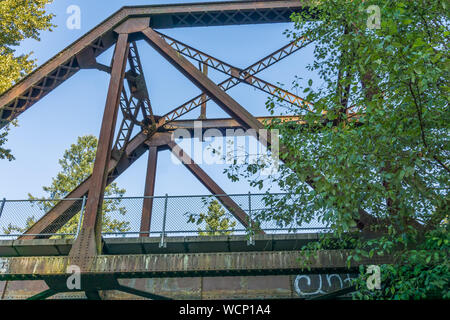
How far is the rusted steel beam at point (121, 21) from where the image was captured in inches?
458

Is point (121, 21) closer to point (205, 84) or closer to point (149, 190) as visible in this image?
point (205, 84)

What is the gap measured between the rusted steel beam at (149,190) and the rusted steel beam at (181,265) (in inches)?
208

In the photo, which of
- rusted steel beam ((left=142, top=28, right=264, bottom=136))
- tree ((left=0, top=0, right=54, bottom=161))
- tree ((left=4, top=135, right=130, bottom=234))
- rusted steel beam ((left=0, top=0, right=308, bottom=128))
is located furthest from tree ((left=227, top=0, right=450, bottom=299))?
tree ((left=4, top=135, right=130, bottom=234))

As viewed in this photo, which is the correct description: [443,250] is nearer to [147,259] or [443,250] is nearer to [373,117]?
[373,117]

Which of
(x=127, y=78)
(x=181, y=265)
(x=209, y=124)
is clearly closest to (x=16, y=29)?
(x=127, y=78)

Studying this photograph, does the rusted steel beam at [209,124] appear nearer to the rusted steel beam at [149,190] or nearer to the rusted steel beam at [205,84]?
the rusted steel beam at [149,190]

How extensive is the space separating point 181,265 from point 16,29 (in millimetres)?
15214

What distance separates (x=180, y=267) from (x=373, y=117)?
538 centimetres

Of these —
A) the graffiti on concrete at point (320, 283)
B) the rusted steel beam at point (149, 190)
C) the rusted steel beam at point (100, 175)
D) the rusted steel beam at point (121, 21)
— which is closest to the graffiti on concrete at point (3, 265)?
the rusted steel beam at point (100, 175)

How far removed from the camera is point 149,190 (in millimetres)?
15594

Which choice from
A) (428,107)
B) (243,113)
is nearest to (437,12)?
(428,107)

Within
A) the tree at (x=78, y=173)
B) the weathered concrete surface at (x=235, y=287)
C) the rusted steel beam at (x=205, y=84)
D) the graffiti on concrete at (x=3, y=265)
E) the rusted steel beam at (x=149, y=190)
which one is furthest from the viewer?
A: the tree at (x=78, y=173)

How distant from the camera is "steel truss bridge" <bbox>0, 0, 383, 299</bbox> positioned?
8.65 m

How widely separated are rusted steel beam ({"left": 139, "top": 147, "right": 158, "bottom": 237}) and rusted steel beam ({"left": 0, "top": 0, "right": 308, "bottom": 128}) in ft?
17.1
